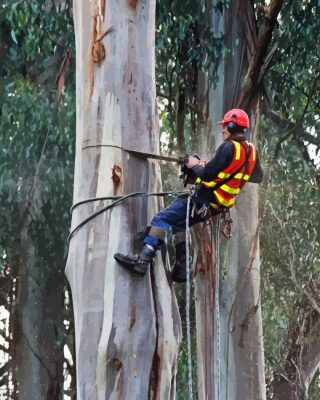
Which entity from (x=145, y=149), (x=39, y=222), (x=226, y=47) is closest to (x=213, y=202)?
(x=145, y=149)

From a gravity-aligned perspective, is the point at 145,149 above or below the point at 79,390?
above

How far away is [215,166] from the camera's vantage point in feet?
11.9

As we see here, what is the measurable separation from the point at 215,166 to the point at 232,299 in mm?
4148

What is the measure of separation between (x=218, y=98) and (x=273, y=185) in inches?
102

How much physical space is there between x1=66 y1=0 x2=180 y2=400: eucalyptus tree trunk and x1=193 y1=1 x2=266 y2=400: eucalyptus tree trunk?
3918 millimetres

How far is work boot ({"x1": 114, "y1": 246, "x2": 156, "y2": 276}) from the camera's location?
3219 mm

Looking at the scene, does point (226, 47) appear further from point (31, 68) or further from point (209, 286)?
point (31, 68)

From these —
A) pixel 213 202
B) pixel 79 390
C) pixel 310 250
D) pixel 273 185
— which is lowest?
pixel 79 390

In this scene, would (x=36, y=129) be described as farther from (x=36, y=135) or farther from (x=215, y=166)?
(x=215, y=166)

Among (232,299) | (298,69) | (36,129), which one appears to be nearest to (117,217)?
(232,299)

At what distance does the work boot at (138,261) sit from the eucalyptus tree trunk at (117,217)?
33mm

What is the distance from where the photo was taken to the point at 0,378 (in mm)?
13547

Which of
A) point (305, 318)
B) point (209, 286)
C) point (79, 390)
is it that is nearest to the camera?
point (79, 390)

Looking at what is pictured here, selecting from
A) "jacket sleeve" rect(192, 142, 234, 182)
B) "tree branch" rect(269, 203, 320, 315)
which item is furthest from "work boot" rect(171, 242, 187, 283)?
"tree branch" rect(269, 203, 320, 315)
